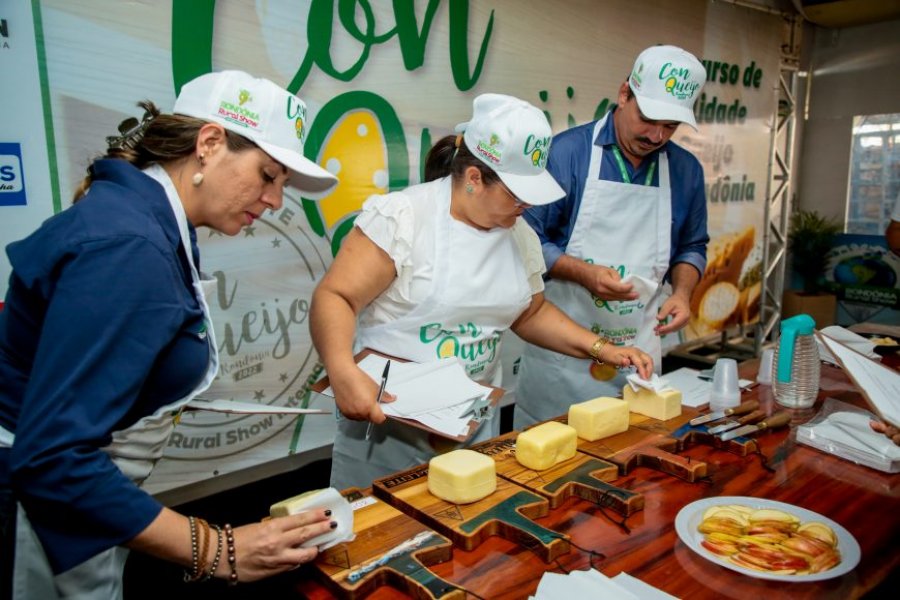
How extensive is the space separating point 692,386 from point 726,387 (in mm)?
237

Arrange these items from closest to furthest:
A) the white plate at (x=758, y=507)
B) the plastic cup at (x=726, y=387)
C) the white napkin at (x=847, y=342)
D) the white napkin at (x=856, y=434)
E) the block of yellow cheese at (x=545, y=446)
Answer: the white plate at (x=758, y=507)
the block of yellow cheese at (x=545, y=446)
the white napkin at (x=856, y=434)
the plastic cup at (x=726, y=387)
the white napkin at (x=847, y=342)

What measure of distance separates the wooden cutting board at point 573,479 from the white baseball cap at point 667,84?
1319mm

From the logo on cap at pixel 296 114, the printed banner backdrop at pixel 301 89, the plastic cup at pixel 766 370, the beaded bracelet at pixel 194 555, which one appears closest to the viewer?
the beaded bracelet at pixel 194 555

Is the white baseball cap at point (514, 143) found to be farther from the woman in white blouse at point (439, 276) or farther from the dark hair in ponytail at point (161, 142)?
the dark hair in ponytail at point (161, 142)

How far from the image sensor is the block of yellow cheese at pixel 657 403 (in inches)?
70.0

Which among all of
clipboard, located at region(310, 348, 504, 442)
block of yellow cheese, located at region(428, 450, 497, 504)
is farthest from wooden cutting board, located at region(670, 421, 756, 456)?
block of yellow cheese, located at region(428, 450, 497, 504)

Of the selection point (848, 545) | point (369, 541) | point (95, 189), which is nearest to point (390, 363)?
point (369, 541)

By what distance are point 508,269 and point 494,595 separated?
1056mm

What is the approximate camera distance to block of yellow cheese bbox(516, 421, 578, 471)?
1438 mm

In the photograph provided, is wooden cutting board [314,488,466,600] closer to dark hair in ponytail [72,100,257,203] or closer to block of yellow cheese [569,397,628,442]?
block of yellow cheese [569,397,628,442]

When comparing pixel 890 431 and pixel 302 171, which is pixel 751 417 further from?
pixel 302 171

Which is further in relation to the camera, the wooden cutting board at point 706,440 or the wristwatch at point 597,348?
the wristwatch at point 597,348

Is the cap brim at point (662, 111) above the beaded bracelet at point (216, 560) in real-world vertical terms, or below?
above

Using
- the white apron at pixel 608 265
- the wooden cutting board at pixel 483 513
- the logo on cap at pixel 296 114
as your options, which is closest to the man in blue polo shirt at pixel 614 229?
the white apron at pixel 608 265
